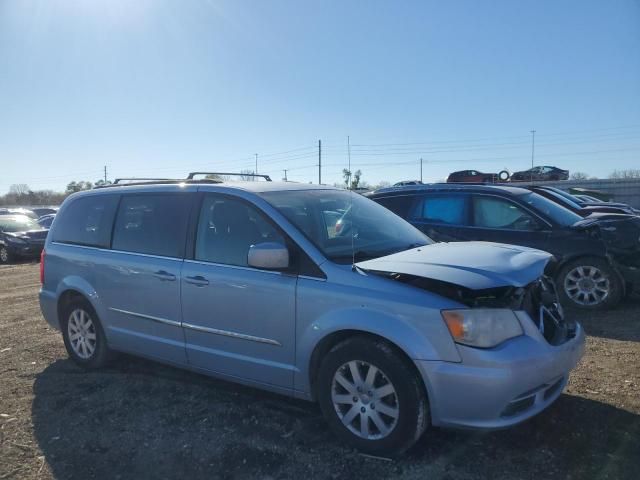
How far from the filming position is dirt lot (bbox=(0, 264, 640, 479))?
10.5 ft

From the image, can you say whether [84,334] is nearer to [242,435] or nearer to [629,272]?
[242,435]

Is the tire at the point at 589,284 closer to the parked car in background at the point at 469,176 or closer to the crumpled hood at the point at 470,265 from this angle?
the crumpled hood at the point at 470,265

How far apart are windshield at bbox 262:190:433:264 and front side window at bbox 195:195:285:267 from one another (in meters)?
0.19

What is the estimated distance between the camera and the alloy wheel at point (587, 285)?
6570 mm

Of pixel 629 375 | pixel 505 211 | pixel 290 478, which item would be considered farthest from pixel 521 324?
pixel 505 211

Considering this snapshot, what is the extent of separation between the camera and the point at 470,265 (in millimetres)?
3318

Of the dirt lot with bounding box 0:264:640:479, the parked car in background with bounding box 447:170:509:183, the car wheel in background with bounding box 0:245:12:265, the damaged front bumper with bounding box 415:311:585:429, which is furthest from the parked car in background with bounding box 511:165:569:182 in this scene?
the damaged front bumper with bounding box 415:311:585:429

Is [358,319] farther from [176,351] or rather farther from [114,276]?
[114,276]

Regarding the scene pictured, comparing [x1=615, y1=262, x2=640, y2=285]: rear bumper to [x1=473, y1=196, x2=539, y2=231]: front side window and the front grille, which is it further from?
the front grille

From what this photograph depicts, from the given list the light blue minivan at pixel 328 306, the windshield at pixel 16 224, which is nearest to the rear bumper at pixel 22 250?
the windshield at pixel 16 224

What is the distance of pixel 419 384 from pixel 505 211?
4625mm

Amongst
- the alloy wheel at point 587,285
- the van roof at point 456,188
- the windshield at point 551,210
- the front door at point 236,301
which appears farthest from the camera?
the van roof at point 456,188

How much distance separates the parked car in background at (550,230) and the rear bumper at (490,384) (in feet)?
10.9

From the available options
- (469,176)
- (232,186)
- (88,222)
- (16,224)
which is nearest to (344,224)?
(232,186)
